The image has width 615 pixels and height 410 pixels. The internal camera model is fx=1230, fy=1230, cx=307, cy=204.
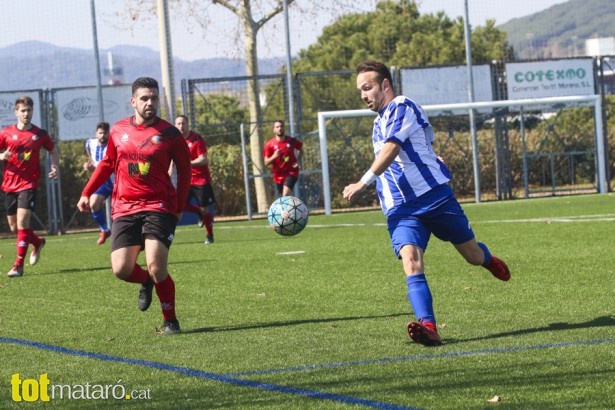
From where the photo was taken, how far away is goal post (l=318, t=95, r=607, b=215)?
28516 millimetres

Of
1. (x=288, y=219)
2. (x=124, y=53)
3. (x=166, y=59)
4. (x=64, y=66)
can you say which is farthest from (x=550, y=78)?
(x=288, y=219)

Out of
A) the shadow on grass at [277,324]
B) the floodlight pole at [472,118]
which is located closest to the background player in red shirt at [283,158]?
the floodlight pole at [472,118]

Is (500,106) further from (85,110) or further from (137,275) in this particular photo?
(137,275)

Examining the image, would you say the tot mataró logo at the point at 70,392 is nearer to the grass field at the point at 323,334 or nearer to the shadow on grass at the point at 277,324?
the grass field at the point at 323,334

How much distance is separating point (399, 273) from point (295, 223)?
82.8 inches

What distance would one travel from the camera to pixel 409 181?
826cm

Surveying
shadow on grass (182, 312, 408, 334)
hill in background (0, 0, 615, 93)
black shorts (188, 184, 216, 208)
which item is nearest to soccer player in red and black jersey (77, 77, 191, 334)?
shadow on grass (182, 312, 408, 334)

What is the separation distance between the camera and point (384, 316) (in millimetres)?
9406

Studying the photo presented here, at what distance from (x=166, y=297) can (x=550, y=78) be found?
24073 mm

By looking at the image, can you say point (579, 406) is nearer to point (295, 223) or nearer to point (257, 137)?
point (295, 223)

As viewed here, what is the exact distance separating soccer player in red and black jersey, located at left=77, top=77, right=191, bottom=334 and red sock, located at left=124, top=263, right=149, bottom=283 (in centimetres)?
8

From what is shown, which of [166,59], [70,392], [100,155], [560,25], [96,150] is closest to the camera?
[70,392]

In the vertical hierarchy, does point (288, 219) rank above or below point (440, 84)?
below

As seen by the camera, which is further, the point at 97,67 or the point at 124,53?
the point at 124,53
